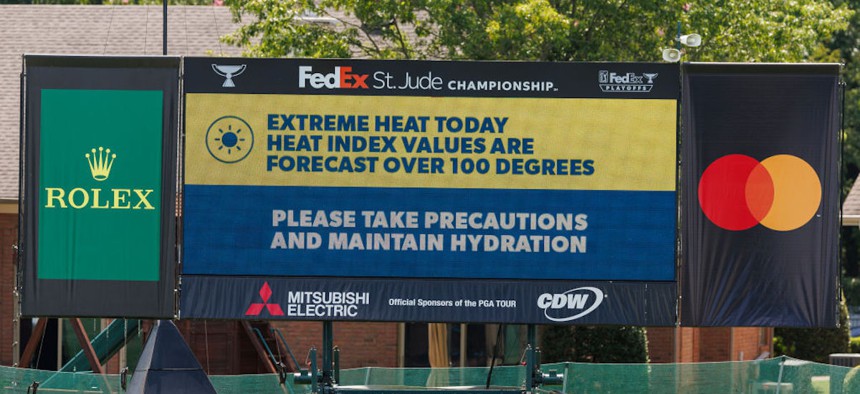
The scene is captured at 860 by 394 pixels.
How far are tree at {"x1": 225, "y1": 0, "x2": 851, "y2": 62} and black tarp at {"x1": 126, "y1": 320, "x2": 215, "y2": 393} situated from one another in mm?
7648

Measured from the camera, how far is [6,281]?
23312 mm

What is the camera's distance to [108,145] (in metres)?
12.7

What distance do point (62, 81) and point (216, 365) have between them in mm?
11216

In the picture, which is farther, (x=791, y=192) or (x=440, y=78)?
(x=440, y=78)

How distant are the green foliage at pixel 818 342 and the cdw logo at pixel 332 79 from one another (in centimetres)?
1588

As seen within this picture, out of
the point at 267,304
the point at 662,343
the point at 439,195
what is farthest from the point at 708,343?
the point at 267,304

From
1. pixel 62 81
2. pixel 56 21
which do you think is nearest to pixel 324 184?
pixel 62 81

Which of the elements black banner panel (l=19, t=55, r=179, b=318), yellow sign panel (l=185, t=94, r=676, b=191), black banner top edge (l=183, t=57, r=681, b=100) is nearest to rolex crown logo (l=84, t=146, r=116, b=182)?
black banner panel (l=19, t=55, r=179, b=318)

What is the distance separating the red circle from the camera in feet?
41.6

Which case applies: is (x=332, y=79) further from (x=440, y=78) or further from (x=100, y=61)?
(x=100, y=61)

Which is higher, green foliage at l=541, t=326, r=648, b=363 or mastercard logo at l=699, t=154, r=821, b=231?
mastercard logo at l=699, t=154, r=821, b=231

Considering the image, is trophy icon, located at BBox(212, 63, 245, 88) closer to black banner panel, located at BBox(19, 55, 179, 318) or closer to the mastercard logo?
black banner panel, located at BBox(19, 55, 179, 318)

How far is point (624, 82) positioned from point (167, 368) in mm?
4931

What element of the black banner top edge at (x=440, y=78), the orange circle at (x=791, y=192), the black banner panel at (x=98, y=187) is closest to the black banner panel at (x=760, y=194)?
the orange circle at (x=791, y=192)
